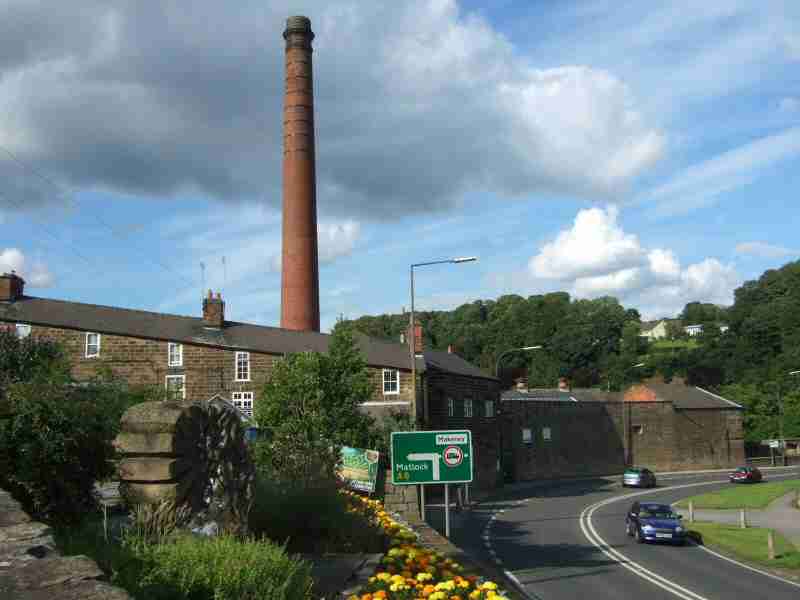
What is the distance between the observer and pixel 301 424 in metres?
25.0

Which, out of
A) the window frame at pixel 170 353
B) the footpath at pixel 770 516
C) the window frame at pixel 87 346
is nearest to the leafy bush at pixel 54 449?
the footpath at pixel 770 516

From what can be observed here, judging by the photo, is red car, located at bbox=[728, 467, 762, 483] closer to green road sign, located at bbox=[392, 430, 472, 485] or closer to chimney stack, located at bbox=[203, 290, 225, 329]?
chimney stack, located at bbox=[203, 290, 225, 329]

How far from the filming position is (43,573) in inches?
161

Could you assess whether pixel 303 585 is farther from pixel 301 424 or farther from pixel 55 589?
pixel 301 424

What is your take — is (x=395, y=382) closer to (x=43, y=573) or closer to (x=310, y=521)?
(x=310, y=521)

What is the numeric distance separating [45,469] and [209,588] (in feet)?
10.1

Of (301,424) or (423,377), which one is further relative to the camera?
(423,377)

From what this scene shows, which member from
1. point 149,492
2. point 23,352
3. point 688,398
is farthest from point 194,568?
point 688,398

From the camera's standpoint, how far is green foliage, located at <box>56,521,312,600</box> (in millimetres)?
5723

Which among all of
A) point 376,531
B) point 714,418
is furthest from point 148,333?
point 714,418

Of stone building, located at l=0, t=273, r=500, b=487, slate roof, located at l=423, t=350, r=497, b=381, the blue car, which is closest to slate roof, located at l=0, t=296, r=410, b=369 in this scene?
stone building, located at l=0, t=273, r=500, b=487

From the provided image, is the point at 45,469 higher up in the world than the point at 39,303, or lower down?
lower down

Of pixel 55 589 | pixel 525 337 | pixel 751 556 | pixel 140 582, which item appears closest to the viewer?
pixel 55 589

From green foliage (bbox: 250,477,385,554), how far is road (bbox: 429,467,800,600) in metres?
6.69
